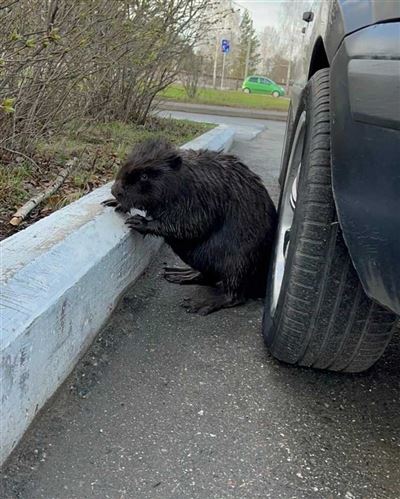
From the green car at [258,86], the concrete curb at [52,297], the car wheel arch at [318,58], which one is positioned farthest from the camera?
the green car at [258,86]

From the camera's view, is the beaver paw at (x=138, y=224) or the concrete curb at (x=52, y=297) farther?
the beaver paw at (x=138, y=224)

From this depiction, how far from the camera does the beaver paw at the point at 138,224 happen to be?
2920 mm

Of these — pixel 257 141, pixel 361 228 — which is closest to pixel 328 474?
pixel 361 228

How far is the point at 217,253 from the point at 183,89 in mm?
Answer: 12355

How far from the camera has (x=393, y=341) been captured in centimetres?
274

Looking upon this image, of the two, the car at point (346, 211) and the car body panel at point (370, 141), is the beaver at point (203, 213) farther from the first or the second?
the car body panel at point (370, 141)

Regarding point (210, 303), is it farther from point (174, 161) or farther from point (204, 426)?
point (204, 426)

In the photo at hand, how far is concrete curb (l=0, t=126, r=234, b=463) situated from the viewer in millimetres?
1700

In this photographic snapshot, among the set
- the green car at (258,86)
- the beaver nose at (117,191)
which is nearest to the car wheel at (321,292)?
the beaver nose at (117,191)

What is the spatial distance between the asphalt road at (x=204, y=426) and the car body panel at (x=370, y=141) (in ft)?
1.98

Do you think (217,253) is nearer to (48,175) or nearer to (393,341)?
(393,341)

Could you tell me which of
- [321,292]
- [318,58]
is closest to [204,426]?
[321,292]

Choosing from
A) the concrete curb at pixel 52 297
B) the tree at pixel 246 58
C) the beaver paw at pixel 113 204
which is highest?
A: the tree at pixel 246 58

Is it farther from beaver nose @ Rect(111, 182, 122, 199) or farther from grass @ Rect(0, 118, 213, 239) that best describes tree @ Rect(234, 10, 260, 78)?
beaver nose @ Rect(111, 182, 122, 199)
